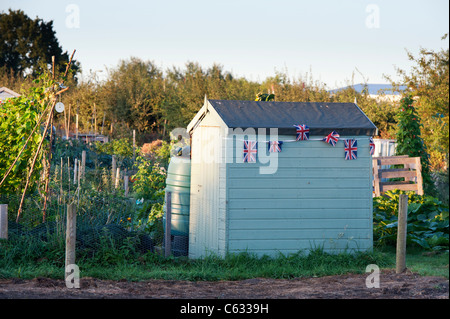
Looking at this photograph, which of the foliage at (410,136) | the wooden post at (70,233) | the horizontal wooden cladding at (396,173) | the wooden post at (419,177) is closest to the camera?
the wooden post at (70,233)

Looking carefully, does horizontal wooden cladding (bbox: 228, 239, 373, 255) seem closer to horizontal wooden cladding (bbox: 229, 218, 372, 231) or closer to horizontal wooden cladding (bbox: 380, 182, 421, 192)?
horizontal wooden cladding (bbox: 229, 218, 372, 231)

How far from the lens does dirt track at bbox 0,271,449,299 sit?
5641mm

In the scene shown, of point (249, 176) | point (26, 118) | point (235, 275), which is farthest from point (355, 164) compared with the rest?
point (26, 118)

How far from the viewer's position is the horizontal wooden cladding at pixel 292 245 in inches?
310

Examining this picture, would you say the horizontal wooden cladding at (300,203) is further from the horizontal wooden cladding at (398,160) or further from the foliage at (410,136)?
the foliage at (410,136)

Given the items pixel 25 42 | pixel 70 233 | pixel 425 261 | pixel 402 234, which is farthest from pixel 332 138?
pixel 25 42

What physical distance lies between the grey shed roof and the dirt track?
229 centimetres

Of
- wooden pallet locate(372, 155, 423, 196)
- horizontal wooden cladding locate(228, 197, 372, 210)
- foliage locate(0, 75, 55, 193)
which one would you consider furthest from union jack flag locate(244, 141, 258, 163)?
wooden pallet locate(372, 155, 423, 196)

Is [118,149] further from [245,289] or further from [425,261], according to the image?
[245,289]

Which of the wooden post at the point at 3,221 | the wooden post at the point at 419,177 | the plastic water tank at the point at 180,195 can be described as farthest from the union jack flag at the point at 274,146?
the wooden post at the point at 419,177

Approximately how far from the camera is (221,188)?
311 inches

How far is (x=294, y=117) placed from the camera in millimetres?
8281

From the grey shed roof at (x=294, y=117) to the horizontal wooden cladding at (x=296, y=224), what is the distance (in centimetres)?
132
